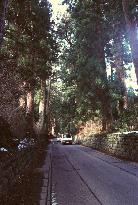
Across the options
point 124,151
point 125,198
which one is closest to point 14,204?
point 125,198

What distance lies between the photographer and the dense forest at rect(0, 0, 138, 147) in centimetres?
1745

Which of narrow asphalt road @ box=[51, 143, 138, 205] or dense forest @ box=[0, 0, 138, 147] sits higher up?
dense forest @ box=[0, 0, 138, 147]

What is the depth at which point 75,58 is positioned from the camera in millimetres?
38594

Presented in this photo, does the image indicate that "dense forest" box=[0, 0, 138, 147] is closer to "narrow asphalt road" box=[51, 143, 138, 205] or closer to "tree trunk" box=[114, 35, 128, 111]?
"tree trunk" box=[114, 35, 128, 111]

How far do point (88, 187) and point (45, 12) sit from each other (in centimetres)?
1390

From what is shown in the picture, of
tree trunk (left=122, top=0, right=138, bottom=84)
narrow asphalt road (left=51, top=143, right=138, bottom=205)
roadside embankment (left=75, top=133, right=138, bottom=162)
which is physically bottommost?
narrow asphalt road (left=51, top=143, right=138, bottom=205)

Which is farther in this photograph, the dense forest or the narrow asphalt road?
the dense forest

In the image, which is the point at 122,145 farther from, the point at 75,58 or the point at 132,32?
the point at 75,58

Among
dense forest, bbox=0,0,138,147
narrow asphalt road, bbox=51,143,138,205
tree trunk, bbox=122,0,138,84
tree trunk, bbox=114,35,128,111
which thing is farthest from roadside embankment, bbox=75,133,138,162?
narrow asphalt road, bbox=51,143,138,205

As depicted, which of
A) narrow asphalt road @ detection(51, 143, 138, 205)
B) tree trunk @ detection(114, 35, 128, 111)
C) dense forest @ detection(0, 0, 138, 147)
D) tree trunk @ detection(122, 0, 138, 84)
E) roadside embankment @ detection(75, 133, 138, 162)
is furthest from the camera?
tree trunk @ detection(114, 35, 128, 111)

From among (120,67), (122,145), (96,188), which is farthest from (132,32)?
(120,67)

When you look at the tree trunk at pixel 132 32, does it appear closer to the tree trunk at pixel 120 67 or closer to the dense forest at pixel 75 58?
the dense forest at pixel 75 58

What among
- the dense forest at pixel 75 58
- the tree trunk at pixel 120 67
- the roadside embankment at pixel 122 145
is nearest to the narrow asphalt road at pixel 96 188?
the dense forest at pixel 75 58

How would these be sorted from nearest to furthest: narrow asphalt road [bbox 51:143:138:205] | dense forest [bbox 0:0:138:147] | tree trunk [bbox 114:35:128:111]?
narrow asphalt road [bbox 51:143:138:205]
dense forest [bbox 0:0:138:147]
tree trunk [bbox 114:35:128:111]
